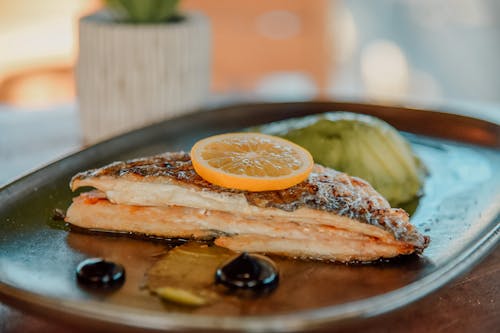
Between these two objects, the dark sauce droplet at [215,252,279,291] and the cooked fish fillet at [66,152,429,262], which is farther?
the cooked fish fillet at [66,152,429,262]

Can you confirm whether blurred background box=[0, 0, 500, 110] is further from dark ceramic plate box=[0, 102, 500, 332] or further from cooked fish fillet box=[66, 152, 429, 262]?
cooked fish fillet box=[66, 152, 429, 262]

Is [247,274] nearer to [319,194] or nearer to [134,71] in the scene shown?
[319,194]

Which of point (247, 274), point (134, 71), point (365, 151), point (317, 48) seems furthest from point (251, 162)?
point (317, 48)

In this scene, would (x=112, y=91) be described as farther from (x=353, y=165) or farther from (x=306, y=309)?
(x=306, y=309)

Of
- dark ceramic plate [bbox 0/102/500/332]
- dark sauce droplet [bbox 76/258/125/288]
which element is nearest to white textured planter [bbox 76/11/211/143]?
dark ceramic plate [bbox 0/102/500/332]

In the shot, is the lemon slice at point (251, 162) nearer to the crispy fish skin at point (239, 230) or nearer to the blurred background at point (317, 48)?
the crispy fish skin at point (239, 230)

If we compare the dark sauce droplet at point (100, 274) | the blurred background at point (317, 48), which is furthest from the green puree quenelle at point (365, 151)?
the blurred background at point (317, 48)
